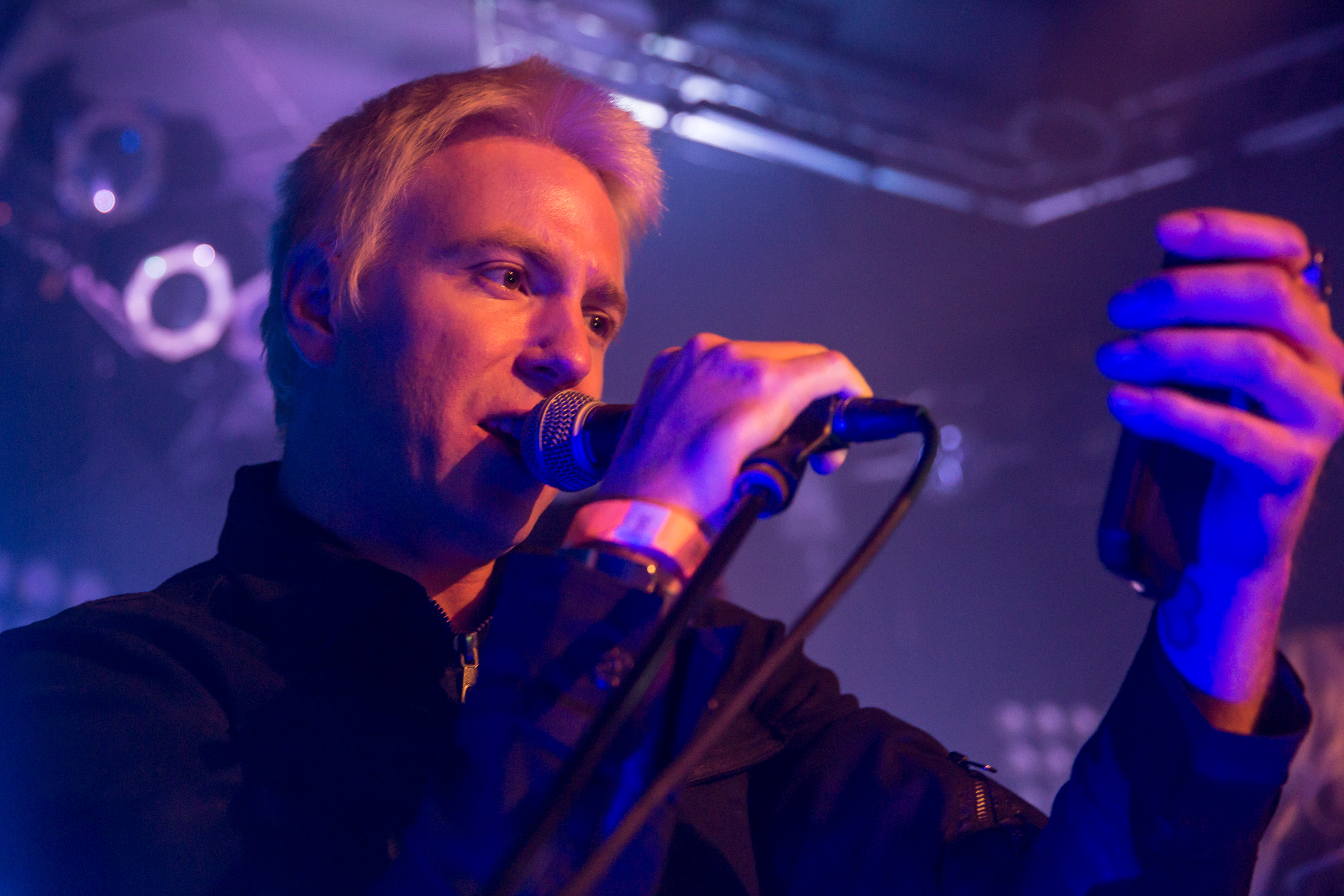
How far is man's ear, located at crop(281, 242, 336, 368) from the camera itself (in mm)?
1349

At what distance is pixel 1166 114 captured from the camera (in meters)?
3.78

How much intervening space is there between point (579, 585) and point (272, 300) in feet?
4.06

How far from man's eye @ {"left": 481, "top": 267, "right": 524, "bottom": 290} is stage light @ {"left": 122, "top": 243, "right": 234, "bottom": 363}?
2070mm

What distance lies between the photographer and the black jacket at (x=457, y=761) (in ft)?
2.15

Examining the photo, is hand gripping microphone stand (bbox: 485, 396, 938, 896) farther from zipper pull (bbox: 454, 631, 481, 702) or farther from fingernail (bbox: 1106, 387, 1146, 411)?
zipper pull (bbox: 454, 631, 481, 702)

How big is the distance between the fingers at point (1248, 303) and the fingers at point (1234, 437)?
6 cm

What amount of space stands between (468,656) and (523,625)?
493mm

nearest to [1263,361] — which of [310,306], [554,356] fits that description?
[554,356]

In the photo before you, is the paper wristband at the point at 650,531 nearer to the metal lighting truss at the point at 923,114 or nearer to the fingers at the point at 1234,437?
the fingers at the point at 1234,437

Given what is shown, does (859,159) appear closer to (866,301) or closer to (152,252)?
(866,301)

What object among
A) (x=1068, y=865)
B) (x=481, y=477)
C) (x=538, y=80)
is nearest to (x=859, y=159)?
(x=538, y=80)

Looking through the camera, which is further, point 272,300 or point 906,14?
point 906,14

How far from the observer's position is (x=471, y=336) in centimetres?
115

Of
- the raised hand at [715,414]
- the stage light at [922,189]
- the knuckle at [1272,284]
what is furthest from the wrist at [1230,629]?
the stage light at [922,189]
